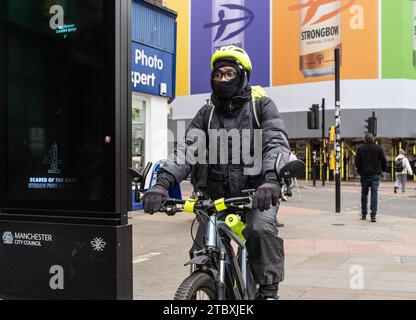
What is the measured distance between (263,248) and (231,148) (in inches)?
27.4

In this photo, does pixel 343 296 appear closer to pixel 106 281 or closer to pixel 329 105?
pixel 106 281

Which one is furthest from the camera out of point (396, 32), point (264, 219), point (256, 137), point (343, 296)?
point (396, 32)

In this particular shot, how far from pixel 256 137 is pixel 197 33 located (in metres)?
34.1

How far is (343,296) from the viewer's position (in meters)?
4.95

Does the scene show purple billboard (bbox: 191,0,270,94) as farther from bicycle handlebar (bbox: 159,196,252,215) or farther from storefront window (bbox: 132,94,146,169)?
bicycle handlebar (bbox: 159,196,252,215)

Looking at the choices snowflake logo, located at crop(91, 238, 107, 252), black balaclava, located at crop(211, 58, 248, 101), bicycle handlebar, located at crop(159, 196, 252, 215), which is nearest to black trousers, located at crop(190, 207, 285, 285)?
bicycle handlebar, located at crop(159, 196, 252, 215)

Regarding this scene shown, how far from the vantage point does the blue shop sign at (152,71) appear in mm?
12156

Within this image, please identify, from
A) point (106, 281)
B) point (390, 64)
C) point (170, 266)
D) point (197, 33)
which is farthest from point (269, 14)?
point (106, 281)

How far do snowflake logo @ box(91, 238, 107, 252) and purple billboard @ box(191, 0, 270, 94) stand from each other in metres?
30.0

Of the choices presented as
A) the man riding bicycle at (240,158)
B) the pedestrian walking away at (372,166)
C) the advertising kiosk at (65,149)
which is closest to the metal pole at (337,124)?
the pedestrian walking away at (372,166)

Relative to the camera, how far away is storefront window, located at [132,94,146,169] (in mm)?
12914

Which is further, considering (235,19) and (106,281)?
(235,19)

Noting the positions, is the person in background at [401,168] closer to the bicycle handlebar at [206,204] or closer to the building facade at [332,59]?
the building facade at [332,59]

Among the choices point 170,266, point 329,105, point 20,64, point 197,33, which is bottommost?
point 170,266
